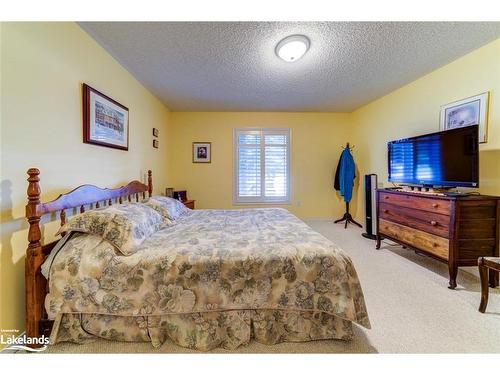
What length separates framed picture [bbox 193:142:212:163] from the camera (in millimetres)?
4664

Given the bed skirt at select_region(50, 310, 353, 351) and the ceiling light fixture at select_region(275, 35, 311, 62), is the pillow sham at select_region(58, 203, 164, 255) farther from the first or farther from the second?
the ceiling light fixture at select_region(275, 35, 311, 62)

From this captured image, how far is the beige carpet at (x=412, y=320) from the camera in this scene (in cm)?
138

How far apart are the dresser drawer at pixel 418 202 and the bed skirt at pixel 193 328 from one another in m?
1.67

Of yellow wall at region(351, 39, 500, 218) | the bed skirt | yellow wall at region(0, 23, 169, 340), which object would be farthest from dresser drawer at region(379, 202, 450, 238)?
yellow wall at region(0, 23, 169, 340)

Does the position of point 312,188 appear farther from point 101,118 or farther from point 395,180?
point 101,118

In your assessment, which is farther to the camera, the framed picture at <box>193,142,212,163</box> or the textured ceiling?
the framed picture at <box>193,142,212,163</box>

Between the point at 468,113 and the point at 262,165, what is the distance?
10.6ft

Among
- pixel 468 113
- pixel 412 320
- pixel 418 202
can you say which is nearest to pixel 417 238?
pixel 418 202

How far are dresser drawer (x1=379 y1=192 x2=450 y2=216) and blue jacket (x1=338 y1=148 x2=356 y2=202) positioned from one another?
142 centimetres

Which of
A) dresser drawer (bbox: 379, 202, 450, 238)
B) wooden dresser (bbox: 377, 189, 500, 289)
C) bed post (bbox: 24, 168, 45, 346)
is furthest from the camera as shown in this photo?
dresser drawer (bbox: 379, 202, 450, 238)

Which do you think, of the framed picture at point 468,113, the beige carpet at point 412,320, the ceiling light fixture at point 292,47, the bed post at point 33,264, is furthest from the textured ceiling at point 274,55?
the beige carpet at point 412,320

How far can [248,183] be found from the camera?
4770mm

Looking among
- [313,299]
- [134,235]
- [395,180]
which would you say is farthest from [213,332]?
[395,180]

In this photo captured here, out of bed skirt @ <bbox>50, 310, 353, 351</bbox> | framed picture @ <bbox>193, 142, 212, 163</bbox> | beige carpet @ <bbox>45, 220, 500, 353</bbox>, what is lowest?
beige carpet @ <bbox>45, 220, 500, 353</bbox>
